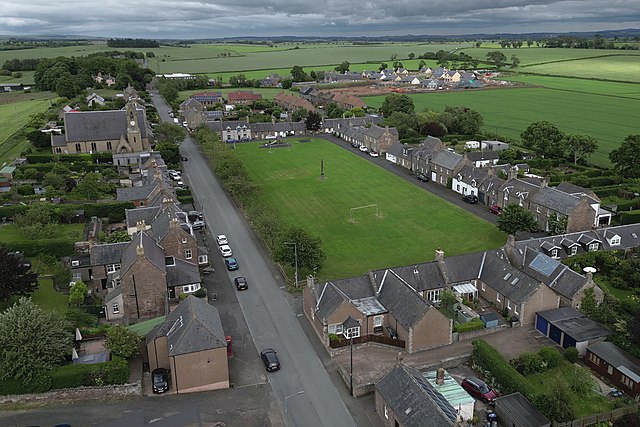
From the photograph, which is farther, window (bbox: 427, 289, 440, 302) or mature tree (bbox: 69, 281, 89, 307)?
window (bbox: 427, 289, 440, 302)

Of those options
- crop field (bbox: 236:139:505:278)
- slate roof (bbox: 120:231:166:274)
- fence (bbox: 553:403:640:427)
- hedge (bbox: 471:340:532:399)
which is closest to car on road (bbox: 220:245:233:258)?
slate roof (bbox: 120:231:166:274)

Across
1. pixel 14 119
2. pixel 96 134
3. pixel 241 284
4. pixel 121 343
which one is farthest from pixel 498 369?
pixel 14 119

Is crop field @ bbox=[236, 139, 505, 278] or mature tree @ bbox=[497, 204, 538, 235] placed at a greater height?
mature tree @ bbox=[497, 204, 538, 235]

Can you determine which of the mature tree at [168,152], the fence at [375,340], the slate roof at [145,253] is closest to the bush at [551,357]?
the fence at [375,340]

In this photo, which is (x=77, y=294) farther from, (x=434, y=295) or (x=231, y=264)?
(x=434, y=295)

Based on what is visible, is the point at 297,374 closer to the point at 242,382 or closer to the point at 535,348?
the point at 242,382

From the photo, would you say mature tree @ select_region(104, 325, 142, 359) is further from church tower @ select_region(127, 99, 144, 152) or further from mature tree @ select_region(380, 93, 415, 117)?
mature tree @ select_region(380, 93, 415, 117)

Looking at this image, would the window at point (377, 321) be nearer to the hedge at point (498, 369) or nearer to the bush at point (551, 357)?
the hedge at point (498, 369)
